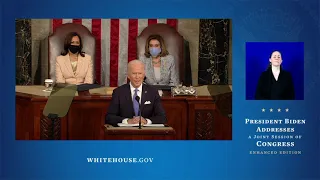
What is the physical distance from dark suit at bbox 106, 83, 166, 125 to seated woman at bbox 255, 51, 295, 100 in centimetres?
82

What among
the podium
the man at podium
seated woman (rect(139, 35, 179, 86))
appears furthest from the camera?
seated woman (rect(139, 35, 179, 86))

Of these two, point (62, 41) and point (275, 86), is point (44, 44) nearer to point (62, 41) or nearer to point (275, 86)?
point (62, 41)

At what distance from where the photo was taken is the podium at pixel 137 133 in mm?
5484

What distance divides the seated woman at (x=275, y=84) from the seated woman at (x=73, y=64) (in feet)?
4.72

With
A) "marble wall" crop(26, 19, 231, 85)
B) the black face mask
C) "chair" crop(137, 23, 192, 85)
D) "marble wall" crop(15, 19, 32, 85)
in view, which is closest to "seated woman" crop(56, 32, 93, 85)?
the black face mask

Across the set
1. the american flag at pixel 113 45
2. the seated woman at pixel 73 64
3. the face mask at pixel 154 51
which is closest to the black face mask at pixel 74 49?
the seated woman at pixel 73 64

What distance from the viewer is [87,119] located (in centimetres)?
564

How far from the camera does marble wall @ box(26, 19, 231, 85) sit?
5.64 meters

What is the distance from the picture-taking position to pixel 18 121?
565cm

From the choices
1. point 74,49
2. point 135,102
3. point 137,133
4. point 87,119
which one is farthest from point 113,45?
point 137,133

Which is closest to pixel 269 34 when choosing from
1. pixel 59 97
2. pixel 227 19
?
pixel 227 19

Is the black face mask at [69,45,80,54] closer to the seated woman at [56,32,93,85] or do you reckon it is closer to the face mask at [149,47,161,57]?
the seated woman at [56,32,93,85]
